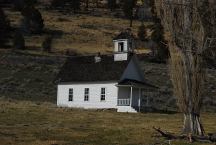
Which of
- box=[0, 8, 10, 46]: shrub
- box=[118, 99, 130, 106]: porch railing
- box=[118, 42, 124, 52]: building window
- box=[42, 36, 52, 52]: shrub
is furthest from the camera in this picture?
box=[0, 8, 10, 46]: shrub

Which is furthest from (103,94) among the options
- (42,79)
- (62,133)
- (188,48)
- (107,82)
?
(188,48)

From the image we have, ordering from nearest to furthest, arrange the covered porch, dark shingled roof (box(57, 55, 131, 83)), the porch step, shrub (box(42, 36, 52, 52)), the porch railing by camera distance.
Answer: the porch step < the covered porch < the porch railing < dark shingled roof (box(57, 55, 131, 83)) < shrub (box(42, 36, 52, 52))

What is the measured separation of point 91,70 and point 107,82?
2852 millimetres

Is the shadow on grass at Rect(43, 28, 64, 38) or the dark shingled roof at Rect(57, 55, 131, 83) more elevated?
the dark shingled roof at Rect(57, 55, 131, 83)

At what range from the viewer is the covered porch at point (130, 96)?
54281mm

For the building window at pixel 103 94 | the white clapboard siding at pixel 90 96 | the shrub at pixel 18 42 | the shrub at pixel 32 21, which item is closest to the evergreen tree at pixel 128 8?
the shrub at pixel 32 21

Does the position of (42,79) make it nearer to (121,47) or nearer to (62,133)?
(121,47)

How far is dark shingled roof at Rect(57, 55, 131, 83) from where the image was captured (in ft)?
185

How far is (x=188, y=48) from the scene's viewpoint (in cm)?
2583

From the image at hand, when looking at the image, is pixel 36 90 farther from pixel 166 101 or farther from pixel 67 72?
pixel 166 101

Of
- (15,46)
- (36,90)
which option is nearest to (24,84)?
(36,90)

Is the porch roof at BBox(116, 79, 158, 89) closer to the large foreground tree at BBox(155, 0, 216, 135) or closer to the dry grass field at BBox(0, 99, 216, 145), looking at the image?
the dry grass field at BBox(0, 99, 216, 145)

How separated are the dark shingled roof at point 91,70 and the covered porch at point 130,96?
1304 millimetres

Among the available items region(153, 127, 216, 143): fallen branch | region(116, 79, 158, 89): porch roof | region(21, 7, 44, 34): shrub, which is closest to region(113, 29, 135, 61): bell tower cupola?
region(116, 79, 158, 89): porch roof
